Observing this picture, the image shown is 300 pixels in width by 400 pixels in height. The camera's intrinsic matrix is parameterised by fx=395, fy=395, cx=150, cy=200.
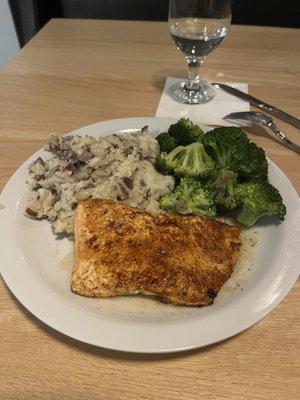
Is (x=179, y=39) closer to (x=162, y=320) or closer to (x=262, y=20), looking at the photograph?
(x=162, y=320)

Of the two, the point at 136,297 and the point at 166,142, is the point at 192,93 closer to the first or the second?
the point at 166,142

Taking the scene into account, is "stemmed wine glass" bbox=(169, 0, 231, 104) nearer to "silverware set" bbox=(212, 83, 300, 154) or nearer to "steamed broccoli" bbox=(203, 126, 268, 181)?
"silverware set" bbox=(212, 83, 300, 154)

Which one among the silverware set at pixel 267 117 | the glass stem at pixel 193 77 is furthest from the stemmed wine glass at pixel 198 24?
the silverware set at pixel 267 117

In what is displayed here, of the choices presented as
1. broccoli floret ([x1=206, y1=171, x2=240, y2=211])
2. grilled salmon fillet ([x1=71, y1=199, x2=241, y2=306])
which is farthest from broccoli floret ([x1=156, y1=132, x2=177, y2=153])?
grilled salmon fillet ([x1=71, y1=199, x2=241, y2=306])

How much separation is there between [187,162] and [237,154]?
20 cm

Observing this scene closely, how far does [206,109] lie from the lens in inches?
84.0

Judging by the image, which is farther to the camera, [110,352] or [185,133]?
[185,133]

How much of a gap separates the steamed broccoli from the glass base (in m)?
0.61

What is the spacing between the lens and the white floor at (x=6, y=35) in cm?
408

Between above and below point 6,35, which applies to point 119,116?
above

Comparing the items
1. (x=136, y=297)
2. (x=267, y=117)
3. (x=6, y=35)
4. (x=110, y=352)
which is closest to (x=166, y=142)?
(x=267, y=117)

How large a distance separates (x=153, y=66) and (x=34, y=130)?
0.96 meters

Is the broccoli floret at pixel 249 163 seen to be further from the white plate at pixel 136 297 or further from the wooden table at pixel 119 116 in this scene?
the wooden table at pixel 119 116

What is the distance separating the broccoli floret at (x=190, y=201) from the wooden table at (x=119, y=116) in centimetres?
41
